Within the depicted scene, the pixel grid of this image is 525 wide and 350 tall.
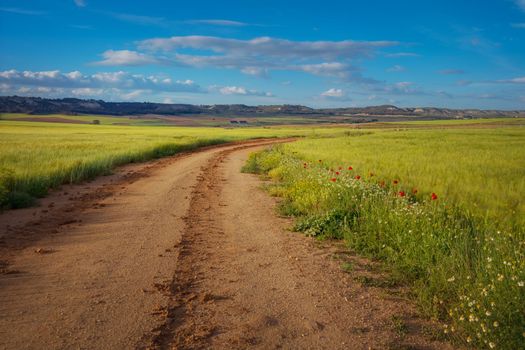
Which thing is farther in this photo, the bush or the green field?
the green field

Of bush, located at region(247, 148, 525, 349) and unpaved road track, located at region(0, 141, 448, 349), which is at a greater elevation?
bush, located at region(247, 148, 525, 349)

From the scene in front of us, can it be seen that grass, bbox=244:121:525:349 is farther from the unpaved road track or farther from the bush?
the unpaved road track

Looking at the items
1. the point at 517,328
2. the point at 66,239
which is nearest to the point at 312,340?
the point at 517,328

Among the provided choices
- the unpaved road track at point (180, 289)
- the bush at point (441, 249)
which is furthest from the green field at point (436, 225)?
the unpaved road track at point (180, 289)

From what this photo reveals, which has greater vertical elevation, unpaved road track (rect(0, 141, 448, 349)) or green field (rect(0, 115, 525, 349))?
green field (rect(0, 115, 525, 349))

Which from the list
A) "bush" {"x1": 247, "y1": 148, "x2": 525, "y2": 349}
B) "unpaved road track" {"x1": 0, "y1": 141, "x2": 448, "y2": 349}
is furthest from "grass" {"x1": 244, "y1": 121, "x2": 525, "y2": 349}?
"unpaved road track" {"x1": 0, "y1": 141, "x2": 448, "y2": 349}

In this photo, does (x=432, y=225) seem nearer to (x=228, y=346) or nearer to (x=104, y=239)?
(x=228, y=346)

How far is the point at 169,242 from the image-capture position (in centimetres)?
704

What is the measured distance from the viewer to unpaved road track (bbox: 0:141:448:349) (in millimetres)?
3967

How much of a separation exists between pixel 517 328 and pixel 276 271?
2.92 metres

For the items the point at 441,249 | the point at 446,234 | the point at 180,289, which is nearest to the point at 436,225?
the point at 446,234

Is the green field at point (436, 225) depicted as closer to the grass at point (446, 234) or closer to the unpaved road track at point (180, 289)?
the grass at point (446, 234)

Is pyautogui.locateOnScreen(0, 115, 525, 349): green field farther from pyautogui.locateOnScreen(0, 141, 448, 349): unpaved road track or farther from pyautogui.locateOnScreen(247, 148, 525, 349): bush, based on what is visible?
pyautogui.locateOnScreen(0, 141, 448, 349): unpaved road track

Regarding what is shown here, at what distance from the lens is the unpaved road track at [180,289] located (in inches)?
156
